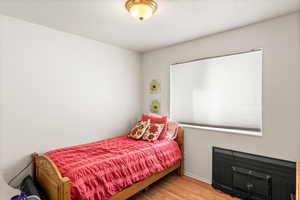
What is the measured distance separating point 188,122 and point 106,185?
6.00 feet

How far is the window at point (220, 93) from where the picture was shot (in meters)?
2.30

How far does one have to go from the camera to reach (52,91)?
2.38 meters

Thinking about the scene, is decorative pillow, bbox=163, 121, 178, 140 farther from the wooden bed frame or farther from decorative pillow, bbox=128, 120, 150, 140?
the wooden bed frame

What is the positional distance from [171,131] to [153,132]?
1.20 feet

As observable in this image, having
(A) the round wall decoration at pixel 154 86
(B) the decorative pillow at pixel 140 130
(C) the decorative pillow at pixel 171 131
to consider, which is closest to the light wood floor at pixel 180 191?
(C) the decorative pillow at pixel 171 131

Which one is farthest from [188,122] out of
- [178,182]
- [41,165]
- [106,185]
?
[41,165]

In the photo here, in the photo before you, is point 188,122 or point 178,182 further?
point 188,122

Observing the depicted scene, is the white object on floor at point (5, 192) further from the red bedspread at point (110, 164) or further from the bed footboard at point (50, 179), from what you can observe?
the red bedspread at point (110, 164)

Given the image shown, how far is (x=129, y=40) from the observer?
114 inches

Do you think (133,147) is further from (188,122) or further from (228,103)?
(228,103)

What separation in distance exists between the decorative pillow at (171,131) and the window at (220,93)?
0.20 meters

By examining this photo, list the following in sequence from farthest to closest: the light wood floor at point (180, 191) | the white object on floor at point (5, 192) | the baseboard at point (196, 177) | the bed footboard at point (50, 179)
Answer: the baseboard at point (196, 177), the light wood floor at point (180, 191), the white object on floor at point (5, 192), the bed footboard at point (50, 179)

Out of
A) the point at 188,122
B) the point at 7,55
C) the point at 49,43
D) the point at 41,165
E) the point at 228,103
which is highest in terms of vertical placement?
the point at 49,43

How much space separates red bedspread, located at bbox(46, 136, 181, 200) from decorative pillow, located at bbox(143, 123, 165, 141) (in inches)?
4.4
